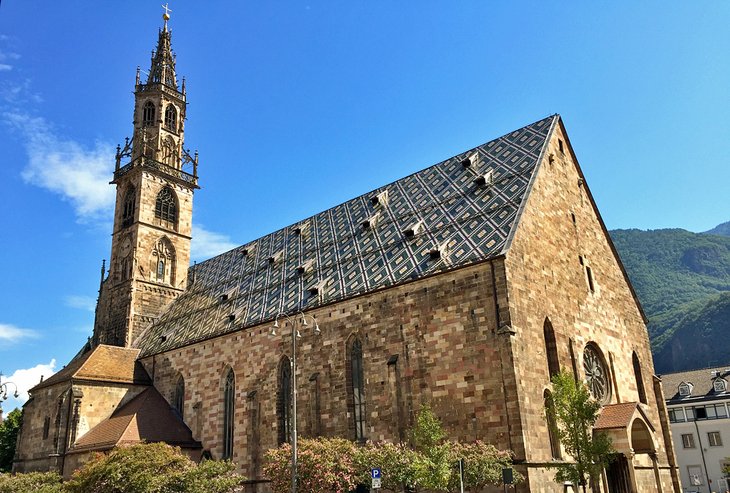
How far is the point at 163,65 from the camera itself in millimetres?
51906

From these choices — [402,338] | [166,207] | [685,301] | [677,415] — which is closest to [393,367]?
[402,338]

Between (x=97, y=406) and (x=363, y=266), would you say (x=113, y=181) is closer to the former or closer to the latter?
(x=97, y=406)

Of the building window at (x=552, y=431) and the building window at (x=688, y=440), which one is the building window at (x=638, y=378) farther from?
the building window at (x=688, y=440)

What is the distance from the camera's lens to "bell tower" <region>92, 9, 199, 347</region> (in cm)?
4547

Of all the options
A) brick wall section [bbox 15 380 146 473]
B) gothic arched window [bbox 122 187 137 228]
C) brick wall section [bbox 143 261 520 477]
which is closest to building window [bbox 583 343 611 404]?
brick wall section [bbox 143 261 520 477]

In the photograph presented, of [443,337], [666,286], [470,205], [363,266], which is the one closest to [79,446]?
[363,266]

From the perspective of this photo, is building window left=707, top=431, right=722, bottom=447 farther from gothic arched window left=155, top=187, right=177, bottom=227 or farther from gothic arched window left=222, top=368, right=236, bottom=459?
gothic arched window left=155, top=187, right=177, bottom=227

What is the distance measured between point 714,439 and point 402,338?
36.6 metres

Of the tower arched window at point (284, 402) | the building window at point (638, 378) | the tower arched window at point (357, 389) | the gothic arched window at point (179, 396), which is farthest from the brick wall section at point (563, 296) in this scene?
the gothic arched window at point (179, 396)

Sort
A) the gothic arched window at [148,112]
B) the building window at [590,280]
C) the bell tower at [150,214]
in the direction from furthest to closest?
the gothic arched window at [148,112], the bell tower at [150,214], the building window at [590,280]

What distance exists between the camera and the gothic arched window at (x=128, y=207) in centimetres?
4806

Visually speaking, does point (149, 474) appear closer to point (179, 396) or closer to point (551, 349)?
point (179, 396)

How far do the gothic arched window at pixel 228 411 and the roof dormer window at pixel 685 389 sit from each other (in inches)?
1505

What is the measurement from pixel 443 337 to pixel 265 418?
11.6 metres
